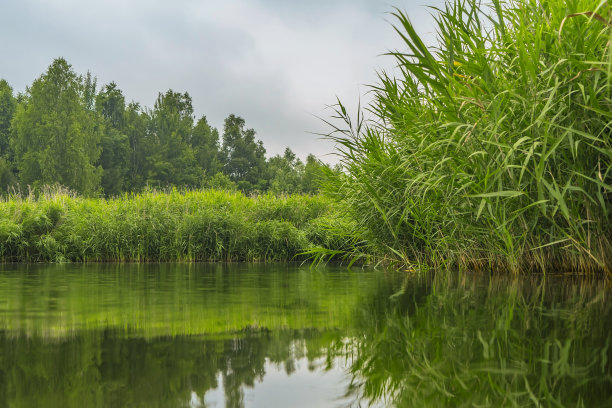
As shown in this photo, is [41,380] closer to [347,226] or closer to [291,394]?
[291,394]

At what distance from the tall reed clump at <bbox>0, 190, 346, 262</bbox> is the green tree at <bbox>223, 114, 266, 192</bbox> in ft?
155

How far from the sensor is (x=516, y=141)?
3.29 m

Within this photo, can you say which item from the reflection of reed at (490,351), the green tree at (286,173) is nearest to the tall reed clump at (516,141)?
the reflection of reed at (490,351)

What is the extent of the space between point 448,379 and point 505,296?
184 cm

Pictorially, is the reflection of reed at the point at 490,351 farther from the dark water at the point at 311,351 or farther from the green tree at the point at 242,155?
the green tree at the point at 242,155

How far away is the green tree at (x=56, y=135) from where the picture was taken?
36688mm

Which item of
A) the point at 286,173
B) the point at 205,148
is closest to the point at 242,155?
the point at 205,148

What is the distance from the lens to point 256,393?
1172 mm

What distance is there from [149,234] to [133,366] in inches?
332

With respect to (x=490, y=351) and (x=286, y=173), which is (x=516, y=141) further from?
(x=286, y=173)

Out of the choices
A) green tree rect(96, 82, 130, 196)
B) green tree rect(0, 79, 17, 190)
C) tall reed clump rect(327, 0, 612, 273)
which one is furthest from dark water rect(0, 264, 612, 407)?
green tree rect(0, 79, 17, 190)

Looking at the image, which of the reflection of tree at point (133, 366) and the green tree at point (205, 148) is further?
the green tree at point (205, 148)

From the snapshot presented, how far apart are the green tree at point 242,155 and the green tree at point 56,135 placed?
2081cm

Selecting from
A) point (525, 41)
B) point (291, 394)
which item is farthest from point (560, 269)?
point (291, 394)
